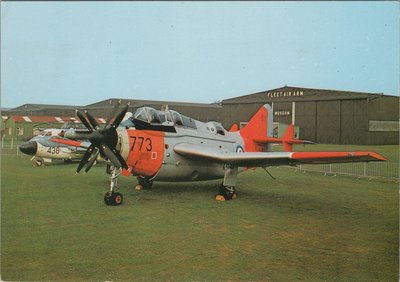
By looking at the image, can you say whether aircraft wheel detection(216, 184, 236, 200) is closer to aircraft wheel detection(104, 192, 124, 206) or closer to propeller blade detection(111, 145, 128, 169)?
aircraft wheel detection(104, 192, 124, 206)

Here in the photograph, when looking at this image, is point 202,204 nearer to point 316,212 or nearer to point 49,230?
point 316,212

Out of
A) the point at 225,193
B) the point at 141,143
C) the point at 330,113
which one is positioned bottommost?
the point at 225,193

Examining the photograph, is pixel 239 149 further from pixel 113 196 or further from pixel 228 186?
pixel 113 196

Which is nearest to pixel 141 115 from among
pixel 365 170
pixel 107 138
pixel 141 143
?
pixel 141 143

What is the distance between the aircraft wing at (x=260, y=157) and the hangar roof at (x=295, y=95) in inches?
Answer: 1393

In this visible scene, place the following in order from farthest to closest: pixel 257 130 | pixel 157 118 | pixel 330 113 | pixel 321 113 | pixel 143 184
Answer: pixel 321 113, pixel 330 113, pixel 257 130, pixel 143 184, pixel 157 118

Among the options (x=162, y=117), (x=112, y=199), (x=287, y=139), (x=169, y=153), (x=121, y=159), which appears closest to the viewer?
(x=121, y=159)

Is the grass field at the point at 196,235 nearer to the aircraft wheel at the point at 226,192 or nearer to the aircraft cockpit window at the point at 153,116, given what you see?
the aircraft wheel at the point at 226,192

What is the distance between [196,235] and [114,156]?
377 centimetres

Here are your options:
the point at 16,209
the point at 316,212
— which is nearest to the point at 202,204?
the point at 316,212

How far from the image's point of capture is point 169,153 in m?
12.7

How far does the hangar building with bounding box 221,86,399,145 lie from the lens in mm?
41719

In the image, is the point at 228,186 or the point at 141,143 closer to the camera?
the point at 141,143

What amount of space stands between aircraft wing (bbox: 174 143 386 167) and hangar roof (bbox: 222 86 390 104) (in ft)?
116
